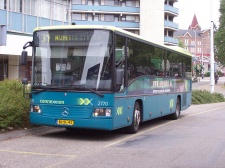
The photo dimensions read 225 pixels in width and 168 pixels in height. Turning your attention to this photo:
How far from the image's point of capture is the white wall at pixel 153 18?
8212 cm

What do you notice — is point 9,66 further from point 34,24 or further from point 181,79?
point 181,79

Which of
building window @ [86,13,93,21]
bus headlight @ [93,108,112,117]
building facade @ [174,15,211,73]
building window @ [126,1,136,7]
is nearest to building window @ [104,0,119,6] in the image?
building window @ [126,1,136,7]

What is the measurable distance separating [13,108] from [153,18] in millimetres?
73205

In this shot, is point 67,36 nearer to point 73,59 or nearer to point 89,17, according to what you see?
point 73,59

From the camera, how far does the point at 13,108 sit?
11680 mm

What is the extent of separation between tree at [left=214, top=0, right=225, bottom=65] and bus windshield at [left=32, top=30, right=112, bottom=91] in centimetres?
6287

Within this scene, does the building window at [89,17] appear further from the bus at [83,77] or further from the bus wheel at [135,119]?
the bus at [83,77]

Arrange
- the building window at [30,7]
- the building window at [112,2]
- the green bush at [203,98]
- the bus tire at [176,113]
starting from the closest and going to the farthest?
the bus tire at [176,113], the building window at [30,7], the green bush at [203,98], the building window at [112,2]

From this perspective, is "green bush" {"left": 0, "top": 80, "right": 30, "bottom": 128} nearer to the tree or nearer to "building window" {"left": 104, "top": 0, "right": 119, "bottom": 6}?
the tree

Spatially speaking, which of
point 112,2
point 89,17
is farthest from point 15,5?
point 112,2

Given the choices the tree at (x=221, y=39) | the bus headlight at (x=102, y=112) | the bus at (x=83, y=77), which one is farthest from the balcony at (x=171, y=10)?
the bus headlight at (x=102, y=112)

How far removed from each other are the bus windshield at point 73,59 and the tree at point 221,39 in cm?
6287

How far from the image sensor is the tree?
232ft

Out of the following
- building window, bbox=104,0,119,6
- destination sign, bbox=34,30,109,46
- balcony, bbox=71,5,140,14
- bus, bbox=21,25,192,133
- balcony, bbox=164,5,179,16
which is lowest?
bus, bbox=21,25,192,133
